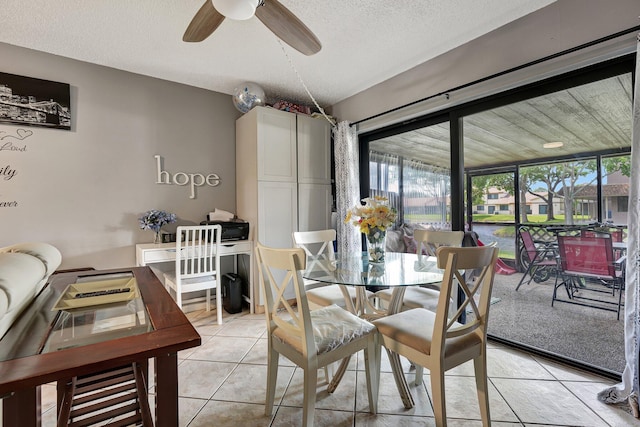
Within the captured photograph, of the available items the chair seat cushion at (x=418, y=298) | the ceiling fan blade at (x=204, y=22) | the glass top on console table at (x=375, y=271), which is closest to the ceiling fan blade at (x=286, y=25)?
the ceiling fan blade at (x=204, y=22)

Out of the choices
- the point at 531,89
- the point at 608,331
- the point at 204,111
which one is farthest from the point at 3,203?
the point at 608,331

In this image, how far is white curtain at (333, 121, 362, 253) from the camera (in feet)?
11.2

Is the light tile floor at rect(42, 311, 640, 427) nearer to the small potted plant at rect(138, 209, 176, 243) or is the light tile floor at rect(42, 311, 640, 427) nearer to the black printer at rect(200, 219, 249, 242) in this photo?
the black printer at rect(200, 219, 249, 242)

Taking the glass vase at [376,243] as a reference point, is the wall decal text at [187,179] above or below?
above

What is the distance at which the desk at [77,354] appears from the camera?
0.60m

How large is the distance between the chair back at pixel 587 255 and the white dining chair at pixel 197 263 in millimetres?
2812

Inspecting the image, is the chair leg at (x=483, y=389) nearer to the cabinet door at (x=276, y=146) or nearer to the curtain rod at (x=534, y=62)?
the curtain rod at (x=534, y=62)

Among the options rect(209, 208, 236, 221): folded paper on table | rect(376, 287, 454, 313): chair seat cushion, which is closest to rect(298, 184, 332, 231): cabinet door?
rect(209, 208, 236, 221): folded paper on table

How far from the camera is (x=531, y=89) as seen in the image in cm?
212

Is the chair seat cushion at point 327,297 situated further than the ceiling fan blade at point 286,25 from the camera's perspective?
Yes

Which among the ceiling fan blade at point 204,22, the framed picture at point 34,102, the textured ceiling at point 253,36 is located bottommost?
the framed picture at point 34,102

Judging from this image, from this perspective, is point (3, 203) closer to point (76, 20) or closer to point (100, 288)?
point (76, 20)

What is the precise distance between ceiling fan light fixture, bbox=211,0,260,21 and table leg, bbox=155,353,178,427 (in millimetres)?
1523

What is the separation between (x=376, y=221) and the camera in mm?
1995
